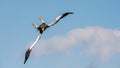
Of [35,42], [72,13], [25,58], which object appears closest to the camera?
[25,58]

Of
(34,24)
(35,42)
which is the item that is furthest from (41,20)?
(35,42)

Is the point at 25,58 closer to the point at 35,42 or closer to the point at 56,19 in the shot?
the point at 35,42

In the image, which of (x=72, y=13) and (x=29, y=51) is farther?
(x=72, y=13)

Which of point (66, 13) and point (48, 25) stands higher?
point (66, 13)

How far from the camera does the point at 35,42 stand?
113 ft

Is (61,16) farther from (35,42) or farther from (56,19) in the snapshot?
(35,42)

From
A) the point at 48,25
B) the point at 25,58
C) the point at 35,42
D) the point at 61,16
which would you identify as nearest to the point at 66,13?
the point at 61,16

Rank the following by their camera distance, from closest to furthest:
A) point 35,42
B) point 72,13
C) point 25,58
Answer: point 25,58
point 35,42
point 72,13

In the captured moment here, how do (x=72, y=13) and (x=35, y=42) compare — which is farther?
(x=72, y=13)

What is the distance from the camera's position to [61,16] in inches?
1484

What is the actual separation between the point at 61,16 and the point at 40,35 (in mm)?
4616

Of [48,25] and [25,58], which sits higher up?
[48,25]

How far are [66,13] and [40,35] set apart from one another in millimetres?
5507

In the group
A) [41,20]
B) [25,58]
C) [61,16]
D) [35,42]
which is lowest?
[25,58]
